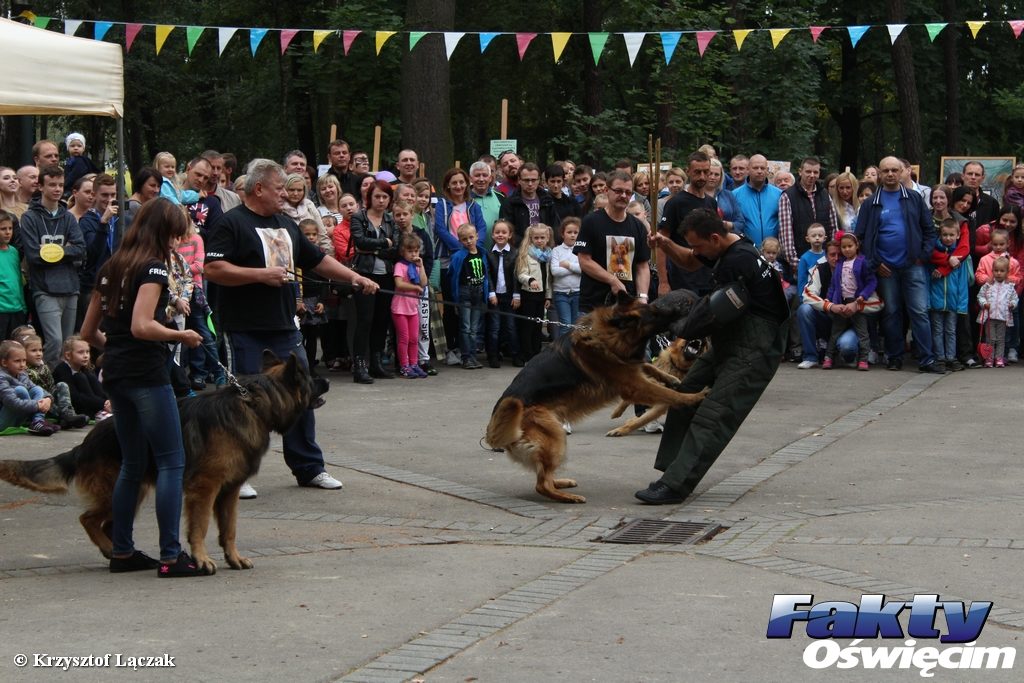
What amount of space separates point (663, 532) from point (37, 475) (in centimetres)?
344

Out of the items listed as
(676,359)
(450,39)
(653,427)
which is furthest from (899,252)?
(450,39)

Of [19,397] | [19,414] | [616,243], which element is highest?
[616,243]

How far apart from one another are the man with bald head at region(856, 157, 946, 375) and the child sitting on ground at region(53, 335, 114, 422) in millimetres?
8504

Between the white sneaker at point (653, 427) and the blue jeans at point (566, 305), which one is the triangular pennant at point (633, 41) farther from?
the white sneaker at point (653, 427)

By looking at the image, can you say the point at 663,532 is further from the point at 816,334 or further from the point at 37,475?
the point at 816,334

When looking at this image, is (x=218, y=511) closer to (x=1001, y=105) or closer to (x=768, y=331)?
(x=768, y=331)

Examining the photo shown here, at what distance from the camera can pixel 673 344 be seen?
10.7 metres

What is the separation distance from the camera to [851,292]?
49.8 feet

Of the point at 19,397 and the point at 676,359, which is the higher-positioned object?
the point at 676,359

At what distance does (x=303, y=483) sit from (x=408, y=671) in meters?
3.98

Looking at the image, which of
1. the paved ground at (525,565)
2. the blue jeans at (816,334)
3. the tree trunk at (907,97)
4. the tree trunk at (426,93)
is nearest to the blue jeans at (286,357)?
the paved ground at (525,565)

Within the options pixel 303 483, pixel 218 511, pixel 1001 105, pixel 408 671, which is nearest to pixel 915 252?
pixel 303 483

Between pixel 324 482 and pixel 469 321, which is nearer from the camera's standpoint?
pixel 324 482

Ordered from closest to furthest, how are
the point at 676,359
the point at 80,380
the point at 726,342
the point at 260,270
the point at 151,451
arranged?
1. the point at 151,451
2. the point at 260,270
3. the point at 726,342
4. the point at 676,359
5. the point at 80,380
